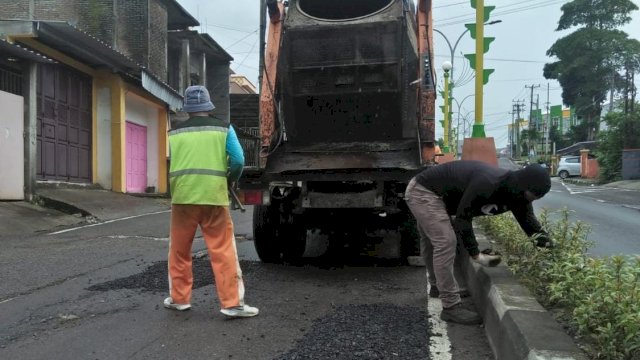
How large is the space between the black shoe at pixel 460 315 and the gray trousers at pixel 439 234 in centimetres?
4

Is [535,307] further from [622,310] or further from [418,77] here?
[418,77]

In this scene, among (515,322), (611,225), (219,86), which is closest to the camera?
(515,322)

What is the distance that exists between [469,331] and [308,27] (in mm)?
3623

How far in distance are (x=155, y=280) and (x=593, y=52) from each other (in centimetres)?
5909

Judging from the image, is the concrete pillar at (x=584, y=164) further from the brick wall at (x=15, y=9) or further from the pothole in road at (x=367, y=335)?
the pothole in road at (x=367, y=335)

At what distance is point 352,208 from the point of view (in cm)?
589

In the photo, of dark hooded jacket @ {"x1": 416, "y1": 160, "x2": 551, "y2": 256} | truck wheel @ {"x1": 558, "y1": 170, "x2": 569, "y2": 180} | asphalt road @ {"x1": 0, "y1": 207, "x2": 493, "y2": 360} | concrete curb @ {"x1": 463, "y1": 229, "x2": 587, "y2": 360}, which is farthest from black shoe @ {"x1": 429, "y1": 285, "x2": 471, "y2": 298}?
truck wheel @ {"x1": 558, "y1": 170, "x2": 569, "y2": 180}

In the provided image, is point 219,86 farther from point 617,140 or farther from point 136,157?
point 617,140

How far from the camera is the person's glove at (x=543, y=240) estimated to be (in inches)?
174

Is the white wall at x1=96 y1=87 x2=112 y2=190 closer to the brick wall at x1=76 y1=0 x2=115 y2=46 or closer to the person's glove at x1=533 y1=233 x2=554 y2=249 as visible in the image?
the brick wall at x1=76 y1=0 x2=115 y2=46

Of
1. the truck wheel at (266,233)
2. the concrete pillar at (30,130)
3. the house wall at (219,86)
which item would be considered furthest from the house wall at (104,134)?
the house wall at (219,86)

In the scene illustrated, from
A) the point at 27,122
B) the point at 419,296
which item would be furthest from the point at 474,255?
the point at 27,122

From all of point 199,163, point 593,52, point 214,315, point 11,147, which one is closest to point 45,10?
point 11,147

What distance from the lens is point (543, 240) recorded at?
14.7 feet
